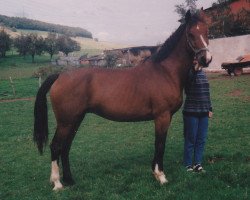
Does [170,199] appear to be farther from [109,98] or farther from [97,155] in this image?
[97,155]

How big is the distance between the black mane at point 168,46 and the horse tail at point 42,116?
2.24m

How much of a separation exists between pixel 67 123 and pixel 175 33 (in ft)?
9.63

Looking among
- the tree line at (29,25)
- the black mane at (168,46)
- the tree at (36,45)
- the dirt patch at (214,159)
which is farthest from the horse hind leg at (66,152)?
the tree line at (29,25)

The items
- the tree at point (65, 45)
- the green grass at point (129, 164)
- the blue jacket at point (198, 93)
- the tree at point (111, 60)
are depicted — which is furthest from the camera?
the tree at point (65, 45)

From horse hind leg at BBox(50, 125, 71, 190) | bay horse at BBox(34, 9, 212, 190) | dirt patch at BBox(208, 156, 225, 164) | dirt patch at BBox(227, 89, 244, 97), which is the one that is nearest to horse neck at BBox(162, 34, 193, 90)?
bay horse at BBox(34, 9, 212, 190)

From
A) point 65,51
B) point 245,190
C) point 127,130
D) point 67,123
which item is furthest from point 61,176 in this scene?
point 65,51

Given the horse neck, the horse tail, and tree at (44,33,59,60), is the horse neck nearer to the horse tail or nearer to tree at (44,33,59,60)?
the horse tail

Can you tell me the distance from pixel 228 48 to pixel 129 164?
106 ft

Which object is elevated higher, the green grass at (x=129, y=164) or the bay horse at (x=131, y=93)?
the bay horse at (x=131, y=93)

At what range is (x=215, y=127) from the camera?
1153 centimetres

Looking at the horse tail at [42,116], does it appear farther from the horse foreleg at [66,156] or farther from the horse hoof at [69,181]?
the horse hoof at [69,181]

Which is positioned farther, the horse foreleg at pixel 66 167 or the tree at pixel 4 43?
the tree at pixel 4 43

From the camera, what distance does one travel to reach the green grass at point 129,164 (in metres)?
6.03

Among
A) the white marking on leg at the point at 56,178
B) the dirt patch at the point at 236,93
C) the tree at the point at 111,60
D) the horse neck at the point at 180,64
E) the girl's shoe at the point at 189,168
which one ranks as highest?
the horse neck at the point at 180,64
